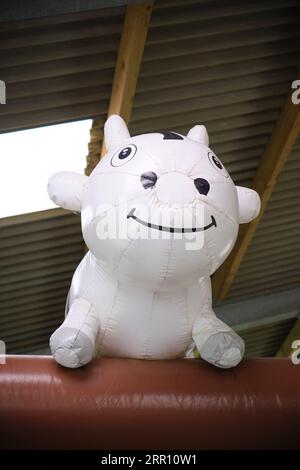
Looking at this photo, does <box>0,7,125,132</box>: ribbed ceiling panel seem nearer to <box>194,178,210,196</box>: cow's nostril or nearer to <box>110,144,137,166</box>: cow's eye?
<box>110,144,137,166</box>: cow's eye

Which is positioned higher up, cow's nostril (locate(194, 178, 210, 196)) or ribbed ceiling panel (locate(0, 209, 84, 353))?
ribbed ceiling panel (locate(0, 209, 84, 353))

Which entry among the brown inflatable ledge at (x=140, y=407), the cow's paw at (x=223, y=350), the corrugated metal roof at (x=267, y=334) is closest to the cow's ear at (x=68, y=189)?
the brown inflatable ledge at (x=140, y=407)

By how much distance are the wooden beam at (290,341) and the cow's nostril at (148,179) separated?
187 inches

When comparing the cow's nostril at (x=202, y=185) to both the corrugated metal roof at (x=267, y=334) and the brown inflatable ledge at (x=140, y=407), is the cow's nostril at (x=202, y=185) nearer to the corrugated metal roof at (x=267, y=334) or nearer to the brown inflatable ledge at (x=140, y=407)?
the brown inflatable ledge at (x=140, y=407)

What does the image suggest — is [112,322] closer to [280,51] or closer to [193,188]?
[193,188]

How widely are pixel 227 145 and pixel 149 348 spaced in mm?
2410

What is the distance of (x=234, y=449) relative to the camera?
223cm

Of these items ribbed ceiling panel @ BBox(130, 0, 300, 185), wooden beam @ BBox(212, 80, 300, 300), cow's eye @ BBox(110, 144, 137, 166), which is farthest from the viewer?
wooden beam @ BBox(212, 80, 300, 300)

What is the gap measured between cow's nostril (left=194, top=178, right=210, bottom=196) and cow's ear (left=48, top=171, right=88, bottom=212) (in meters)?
0.42

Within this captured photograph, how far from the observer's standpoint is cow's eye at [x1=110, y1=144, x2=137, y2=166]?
7.55 ft

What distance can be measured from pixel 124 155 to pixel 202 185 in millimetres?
282

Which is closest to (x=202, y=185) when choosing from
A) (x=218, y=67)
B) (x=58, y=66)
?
(x=58, y=66)

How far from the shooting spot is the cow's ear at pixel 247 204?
8.20 feet

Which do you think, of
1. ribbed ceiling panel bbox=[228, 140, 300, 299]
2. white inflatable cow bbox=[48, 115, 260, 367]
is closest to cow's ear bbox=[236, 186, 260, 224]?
white inflatable cow bbox=[48, 115, 260, 367]
